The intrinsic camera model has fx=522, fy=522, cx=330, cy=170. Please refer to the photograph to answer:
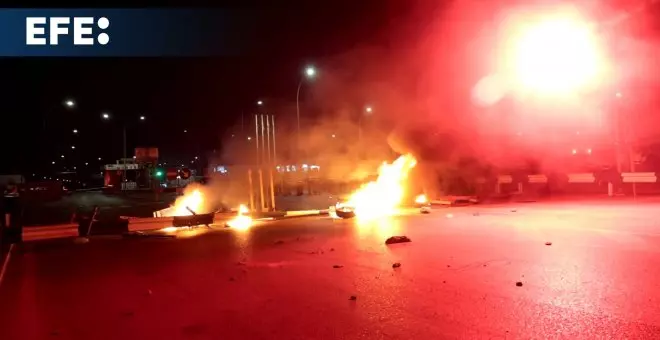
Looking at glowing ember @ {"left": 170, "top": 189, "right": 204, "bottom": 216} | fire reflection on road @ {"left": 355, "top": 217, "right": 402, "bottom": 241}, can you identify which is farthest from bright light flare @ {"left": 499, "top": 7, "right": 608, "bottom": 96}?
glowing ember @ {"left": 170, "top": 189, "right": 204, "bottom": 216}

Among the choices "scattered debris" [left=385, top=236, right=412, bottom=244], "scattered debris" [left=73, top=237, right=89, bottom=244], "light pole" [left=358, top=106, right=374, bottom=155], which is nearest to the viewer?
"scattered debris" [left=385, top=236, right=412, bottom=244]

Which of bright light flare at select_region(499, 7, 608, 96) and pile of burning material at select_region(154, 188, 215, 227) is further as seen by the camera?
bright light flare at select_region(499, 7, 608, 96)

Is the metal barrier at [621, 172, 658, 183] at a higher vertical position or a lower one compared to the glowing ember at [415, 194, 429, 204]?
higher

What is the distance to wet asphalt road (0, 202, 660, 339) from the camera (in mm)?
5152

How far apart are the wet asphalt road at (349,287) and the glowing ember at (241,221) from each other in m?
2.97

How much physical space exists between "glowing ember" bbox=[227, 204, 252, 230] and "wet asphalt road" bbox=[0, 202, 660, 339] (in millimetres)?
2972

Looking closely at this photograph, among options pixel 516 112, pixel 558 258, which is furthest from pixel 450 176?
pixel 558 258

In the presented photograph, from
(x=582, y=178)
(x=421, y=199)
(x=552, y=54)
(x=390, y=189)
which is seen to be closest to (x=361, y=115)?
(x=390, y=189)

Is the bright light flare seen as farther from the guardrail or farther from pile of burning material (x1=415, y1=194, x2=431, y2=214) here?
pile of burning material (x1=415, y1=194, x2=431, y2=214)

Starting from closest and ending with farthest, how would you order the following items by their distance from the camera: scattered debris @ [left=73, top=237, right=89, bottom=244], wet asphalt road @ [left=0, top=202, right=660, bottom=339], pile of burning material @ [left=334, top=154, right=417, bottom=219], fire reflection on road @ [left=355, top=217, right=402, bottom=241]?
wet asphalt road @ [left=0, top=202, right=660, bottom=339], fire reflection on road @ [left=355, top=217, right=402, bottom=241], scattered debris @ [left=73, top=237, right=89, bottom=244], pile of burning material @ [left=334, top=154, right=417, bottom=219]

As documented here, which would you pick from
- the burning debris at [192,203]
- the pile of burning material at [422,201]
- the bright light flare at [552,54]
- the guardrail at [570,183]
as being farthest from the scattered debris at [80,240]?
the guardrail at [570,183]

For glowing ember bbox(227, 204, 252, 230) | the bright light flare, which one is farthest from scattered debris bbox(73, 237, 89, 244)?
the bright light flare

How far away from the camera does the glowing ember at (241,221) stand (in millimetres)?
15310

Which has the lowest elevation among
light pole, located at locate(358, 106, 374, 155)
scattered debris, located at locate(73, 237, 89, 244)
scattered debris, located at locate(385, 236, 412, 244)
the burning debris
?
scattered debris, located at locate(385, 236, 412, 244)
